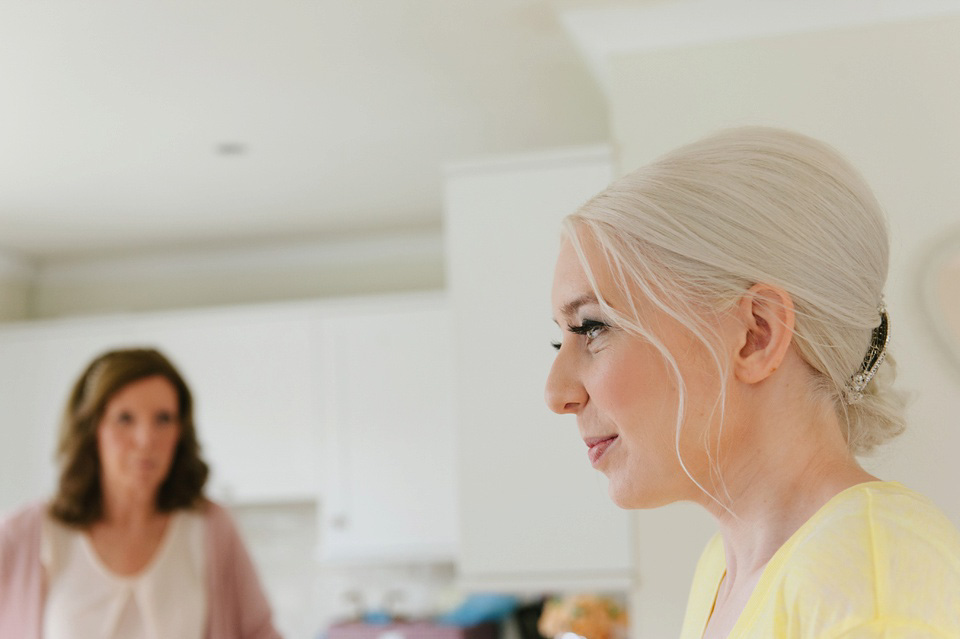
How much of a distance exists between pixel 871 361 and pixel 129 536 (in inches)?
78.5

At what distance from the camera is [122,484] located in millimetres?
2434

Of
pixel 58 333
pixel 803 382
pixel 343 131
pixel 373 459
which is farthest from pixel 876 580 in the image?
pixel 58 333

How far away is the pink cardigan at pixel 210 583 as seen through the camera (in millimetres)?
2289

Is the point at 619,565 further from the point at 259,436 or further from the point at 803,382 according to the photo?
the point at 259,436

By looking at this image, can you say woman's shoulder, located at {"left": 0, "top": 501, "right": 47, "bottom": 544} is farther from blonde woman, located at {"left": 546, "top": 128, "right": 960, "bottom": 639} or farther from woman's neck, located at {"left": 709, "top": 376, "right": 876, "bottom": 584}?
woman's neck, located at {"left": 709, "top": 376, "right": 876, "bottom": 584}

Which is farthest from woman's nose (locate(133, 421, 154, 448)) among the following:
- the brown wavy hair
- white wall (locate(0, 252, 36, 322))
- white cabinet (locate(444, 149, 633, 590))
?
white wall (locate(0, 252, 36, 322))

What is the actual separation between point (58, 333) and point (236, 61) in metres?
2.24

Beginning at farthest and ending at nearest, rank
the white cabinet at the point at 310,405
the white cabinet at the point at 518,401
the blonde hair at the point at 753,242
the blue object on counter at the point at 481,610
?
the white cabinet at the point at 310,405
the blue object on counter at the point at 481,610
the white cabinet at the point at 518,401
the blonde hair at the point at 753,242

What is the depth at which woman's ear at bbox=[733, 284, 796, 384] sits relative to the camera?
0.86m

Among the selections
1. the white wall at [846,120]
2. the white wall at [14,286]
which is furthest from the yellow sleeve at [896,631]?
the white wall at [14,286]

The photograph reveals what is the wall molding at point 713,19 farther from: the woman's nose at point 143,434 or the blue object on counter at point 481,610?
the blue object on counter at point 481,610

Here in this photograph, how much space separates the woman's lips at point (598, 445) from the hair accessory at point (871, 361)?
221 mm

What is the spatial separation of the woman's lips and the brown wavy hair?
5.88 ft

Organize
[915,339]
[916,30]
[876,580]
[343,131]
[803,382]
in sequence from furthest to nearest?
[343,131] < [916,30] < [915,339] < [803,382] < [876,580]
